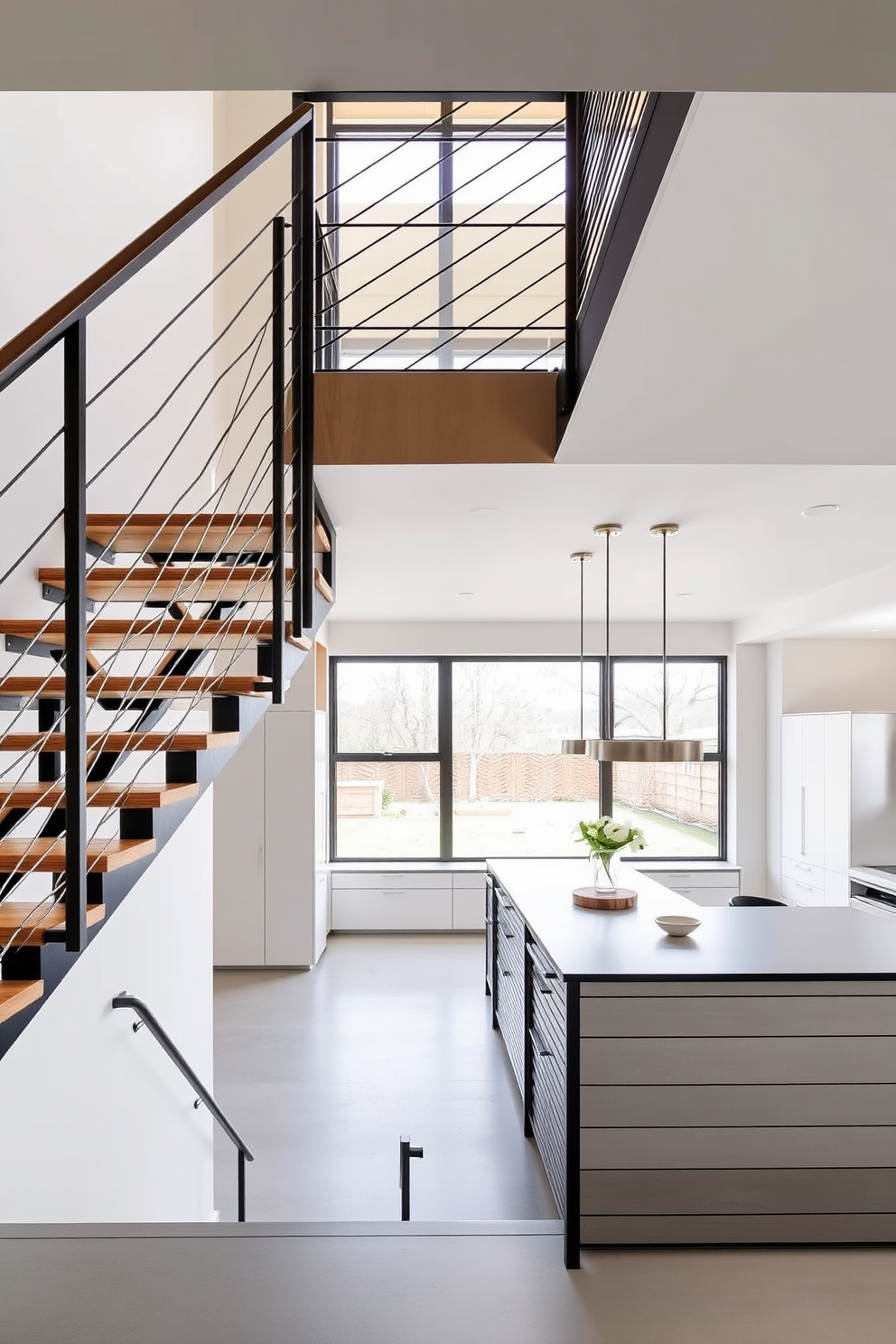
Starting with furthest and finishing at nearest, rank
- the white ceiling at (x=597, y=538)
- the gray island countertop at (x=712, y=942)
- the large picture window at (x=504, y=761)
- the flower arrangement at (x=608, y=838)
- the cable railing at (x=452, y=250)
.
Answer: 1. the large picture window at (x=504, y=761)
2. the cable railing at (x=452, y=250)
3. the flower arrangement at (x=608, y=838)
4. the white ceiling at (x=597, y=538)
5. the gray island countertop at (x=712, y=942)

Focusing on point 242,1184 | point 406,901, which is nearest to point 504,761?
point 406,901

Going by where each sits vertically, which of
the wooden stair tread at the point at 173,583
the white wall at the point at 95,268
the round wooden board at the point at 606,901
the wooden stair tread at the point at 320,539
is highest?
the white wall at the point at 95,268

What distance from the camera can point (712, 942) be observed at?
3.37 metres

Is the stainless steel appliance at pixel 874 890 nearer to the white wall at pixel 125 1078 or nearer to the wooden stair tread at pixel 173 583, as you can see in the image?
the white wall at pixel 125 1078

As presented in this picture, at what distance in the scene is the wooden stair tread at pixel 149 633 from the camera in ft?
6.98

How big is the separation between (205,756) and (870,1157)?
7.73 feet

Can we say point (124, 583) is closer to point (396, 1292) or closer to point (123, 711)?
point (123, 711)

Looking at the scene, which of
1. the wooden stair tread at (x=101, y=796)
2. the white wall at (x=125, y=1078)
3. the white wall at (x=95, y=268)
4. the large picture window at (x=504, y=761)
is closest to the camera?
the wooden stair tread at (x=101, y=796)

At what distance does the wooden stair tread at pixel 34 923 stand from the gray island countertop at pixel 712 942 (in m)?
1.73

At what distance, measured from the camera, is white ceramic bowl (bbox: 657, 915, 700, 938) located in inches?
136

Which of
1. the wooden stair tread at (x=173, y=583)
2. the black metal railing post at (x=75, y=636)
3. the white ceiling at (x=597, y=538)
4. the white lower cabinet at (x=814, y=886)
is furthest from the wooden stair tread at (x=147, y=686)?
the white lower cabinet at (x=814, y=886)

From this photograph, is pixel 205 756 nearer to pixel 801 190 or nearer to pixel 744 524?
pixel 801 190

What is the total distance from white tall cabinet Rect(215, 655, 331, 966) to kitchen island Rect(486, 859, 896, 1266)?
3.85m

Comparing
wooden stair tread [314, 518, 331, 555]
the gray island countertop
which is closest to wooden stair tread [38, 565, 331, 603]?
wooden stair tread [314, 518, 331, 555]
